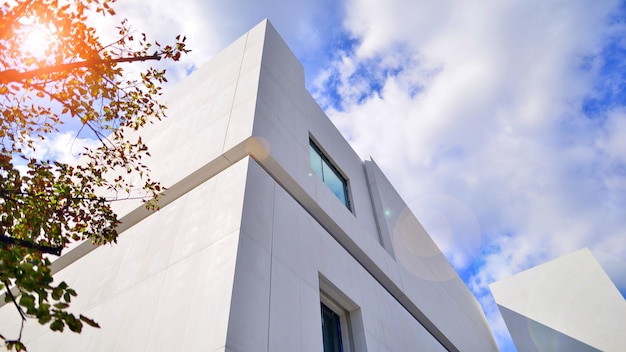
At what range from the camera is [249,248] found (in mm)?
5559

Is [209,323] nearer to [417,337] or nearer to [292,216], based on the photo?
[292,216]

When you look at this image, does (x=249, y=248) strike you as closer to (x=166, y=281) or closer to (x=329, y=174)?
(x=166, y=281)

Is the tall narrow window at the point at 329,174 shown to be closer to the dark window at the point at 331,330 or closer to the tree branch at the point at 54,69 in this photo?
the dark window at the point at 331,330

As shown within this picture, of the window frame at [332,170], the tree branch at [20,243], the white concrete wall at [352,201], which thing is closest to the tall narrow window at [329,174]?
the window frame at [332,170]

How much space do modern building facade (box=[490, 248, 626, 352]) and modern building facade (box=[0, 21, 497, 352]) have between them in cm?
1224

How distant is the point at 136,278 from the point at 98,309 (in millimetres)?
1008

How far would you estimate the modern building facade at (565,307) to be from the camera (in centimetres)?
1900

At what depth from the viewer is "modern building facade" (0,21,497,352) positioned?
17.2 feet

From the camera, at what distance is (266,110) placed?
28.3 feet

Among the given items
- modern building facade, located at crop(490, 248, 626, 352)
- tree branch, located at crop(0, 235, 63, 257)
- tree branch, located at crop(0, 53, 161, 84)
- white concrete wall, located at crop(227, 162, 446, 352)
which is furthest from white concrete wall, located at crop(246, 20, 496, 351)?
modern building facade, located at crop(490, 248, 626, 352)

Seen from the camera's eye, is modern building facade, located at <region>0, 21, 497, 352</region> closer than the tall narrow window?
Yes

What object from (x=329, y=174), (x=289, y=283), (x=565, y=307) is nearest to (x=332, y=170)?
(x=329, y=174)

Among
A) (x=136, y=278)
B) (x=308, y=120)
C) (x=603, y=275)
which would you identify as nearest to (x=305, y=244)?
(x=136, y=278)

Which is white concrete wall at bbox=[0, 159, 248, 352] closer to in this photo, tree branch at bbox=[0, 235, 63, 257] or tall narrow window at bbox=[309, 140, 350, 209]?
tree branch at bbox=[0, 235, 63, 257]
